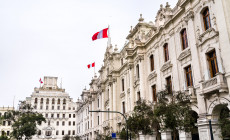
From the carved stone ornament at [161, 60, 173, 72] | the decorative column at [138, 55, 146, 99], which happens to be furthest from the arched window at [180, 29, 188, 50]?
the decorative column at [138, 55, 146, 99]

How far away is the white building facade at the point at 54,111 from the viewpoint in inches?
3418

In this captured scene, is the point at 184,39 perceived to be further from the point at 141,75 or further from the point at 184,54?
the point at 141,75

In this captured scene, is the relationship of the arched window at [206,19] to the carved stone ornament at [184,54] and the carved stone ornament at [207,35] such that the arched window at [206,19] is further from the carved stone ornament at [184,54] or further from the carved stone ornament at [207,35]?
the carved stone ornament at [184,54]

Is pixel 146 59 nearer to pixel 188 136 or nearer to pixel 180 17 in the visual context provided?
pixel 180 17

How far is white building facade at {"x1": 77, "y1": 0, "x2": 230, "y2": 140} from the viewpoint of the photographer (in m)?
16.7

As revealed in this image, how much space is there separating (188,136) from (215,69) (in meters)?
6.29

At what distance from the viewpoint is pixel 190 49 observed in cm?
2058

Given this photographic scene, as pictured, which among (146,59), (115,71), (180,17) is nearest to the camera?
(180,17)

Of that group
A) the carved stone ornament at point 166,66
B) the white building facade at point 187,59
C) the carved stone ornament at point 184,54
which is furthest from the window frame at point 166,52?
the carved stone ornament at point 184,54

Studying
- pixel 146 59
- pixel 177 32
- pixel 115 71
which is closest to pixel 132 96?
pixel 146 59

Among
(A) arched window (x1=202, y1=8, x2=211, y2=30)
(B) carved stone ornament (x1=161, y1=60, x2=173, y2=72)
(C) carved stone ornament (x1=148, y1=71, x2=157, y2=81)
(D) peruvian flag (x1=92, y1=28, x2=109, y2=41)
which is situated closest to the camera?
(A) arched window (x1=202, y1=8, x2=211, y2=30)

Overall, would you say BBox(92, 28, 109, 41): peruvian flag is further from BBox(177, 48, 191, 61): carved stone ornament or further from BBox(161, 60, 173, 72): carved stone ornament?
BBox(177, 48, 191, 61): carved stone ornament

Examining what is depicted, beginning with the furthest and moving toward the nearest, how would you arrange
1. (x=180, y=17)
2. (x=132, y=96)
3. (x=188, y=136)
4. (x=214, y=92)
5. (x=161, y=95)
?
(x=132, y=96) → (x=180, y=17) → (x=188, y=136) → (x=161, y=95) → (x=214, y=92)

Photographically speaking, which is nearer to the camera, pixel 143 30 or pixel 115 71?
pixel 143 30
